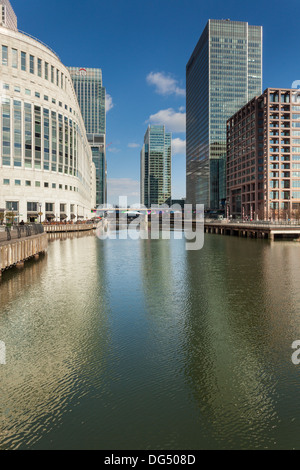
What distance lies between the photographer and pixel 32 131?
8981 centimetres

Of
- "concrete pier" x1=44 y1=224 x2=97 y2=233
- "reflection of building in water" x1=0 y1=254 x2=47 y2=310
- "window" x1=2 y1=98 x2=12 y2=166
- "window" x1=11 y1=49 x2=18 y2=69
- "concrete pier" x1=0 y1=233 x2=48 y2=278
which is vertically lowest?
"reflection of building in water" x1=0 y1=254 x2=47 y2=310

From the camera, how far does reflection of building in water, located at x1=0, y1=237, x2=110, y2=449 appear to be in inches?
327

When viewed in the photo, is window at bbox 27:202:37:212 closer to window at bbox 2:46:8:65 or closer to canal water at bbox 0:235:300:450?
window at bbox 2:46:8:65

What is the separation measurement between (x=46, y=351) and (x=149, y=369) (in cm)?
440

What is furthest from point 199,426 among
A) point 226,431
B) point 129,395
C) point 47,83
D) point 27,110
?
point 47,83

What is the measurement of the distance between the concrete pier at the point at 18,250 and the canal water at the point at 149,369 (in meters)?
5.44

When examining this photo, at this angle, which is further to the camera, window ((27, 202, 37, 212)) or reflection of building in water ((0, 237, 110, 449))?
window ((27, 202, 37, 212))

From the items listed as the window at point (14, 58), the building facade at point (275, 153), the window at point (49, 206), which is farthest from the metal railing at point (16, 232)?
the building facade at point (275, 153)

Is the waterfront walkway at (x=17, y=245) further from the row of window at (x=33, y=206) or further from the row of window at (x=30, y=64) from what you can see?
the row of window at (x=30, y=64)

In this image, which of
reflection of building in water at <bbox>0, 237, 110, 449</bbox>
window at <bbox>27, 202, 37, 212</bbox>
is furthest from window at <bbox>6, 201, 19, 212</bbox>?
reflection of building in water at <bbox>0, 237, 110, 449</bbox>

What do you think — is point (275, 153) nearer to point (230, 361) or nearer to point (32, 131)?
→ point (32, 131)

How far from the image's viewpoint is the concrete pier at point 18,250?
92.6 feet

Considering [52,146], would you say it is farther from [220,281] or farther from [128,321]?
[128,321]

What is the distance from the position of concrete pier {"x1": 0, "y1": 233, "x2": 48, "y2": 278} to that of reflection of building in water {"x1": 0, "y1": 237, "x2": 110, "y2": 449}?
10.6 feet
